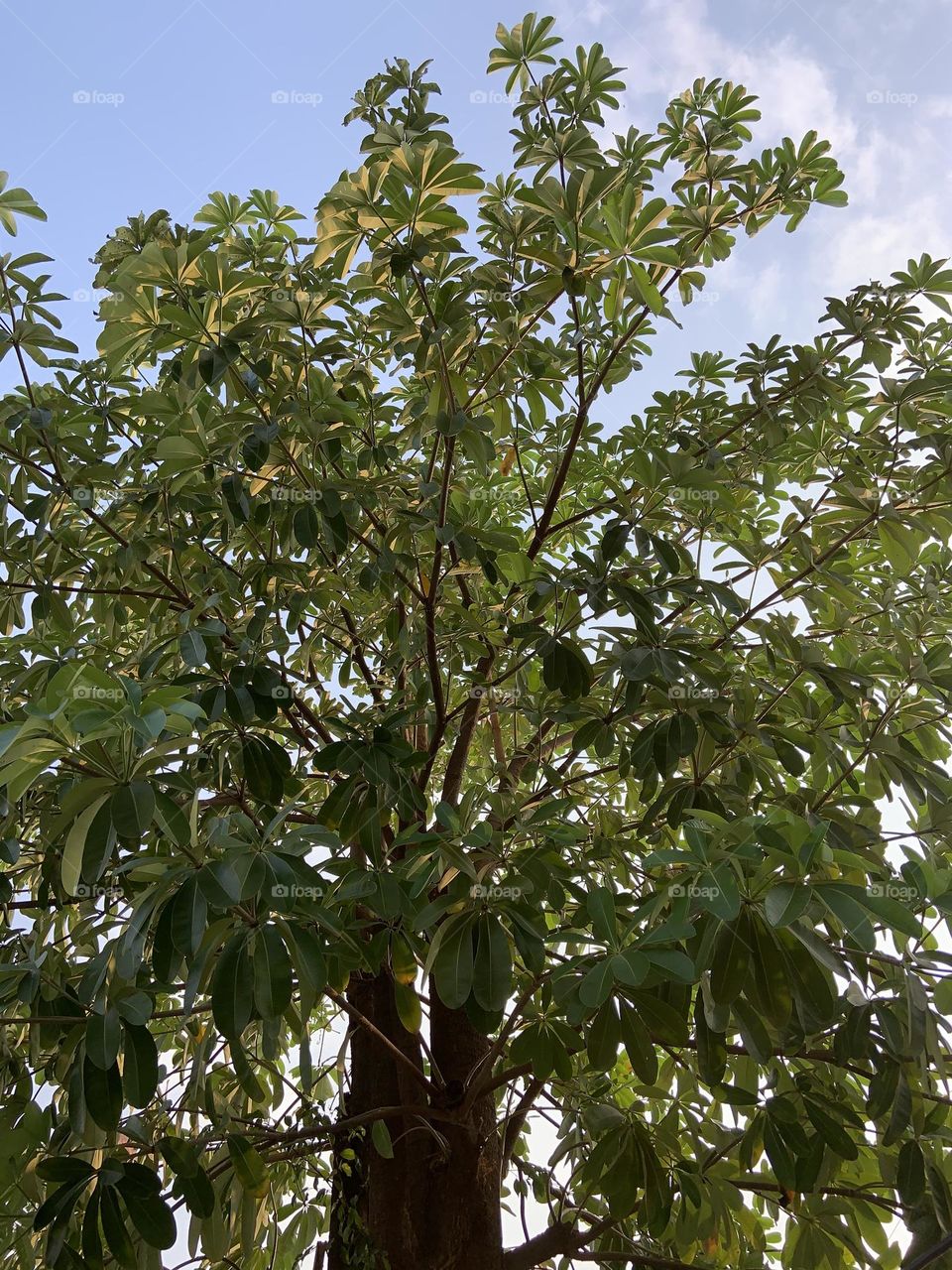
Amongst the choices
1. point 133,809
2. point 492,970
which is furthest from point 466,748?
point 133,809

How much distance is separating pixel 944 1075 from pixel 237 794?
4.90ft

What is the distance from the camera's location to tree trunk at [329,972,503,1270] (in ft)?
7.14

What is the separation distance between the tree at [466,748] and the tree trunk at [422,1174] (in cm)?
1

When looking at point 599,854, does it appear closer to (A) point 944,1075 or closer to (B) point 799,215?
(A) point 944,1075

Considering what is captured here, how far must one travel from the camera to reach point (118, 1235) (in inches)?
63.6

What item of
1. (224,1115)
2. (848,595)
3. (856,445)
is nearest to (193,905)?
(224,1115)

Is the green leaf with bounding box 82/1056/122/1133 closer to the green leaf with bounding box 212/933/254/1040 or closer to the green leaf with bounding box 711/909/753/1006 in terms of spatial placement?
the green leaf with bounding box 212/933/254/1040

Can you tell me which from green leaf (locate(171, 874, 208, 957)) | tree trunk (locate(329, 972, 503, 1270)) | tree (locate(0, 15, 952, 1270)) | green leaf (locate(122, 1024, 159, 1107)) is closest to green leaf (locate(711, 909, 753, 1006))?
tree (locate(0, 15, 952, 1270))

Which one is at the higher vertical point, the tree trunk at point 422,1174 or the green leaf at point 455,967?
the green leaf at point 455,967

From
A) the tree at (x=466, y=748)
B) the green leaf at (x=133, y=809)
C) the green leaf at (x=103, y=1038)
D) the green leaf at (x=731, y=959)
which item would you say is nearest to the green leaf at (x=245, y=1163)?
the tree at (x=466, y=748)

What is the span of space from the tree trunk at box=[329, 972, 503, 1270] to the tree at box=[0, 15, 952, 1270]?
0.5 inches

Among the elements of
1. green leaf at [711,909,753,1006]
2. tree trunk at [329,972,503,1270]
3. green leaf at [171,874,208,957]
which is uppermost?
green leaf at [171,874,208,957]

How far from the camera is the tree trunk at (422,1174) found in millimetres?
2178

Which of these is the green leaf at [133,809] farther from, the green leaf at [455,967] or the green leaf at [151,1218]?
the green leaf at [151,1218]
